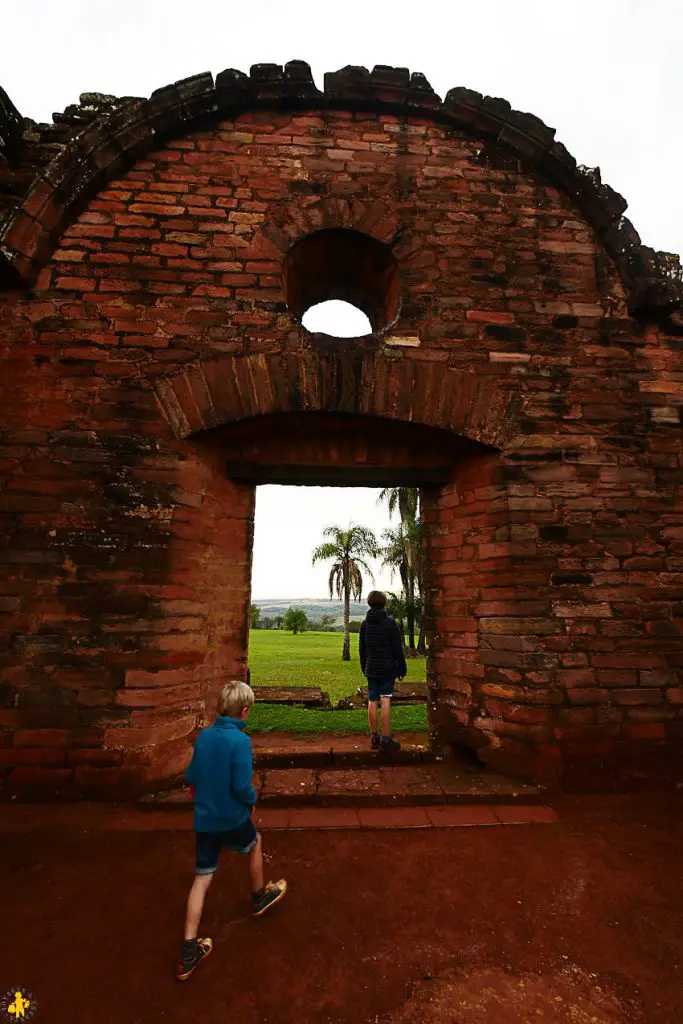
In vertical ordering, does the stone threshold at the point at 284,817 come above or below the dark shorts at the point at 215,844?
below

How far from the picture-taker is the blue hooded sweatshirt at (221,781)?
1981 mm

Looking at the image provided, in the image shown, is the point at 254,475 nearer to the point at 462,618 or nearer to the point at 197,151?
the point at 462,618

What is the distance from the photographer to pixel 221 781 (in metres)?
1.99

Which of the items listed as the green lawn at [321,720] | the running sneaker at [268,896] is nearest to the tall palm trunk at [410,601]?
the green lawn at [321,720]

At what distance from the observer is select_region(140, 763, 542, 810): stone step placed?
125 inches

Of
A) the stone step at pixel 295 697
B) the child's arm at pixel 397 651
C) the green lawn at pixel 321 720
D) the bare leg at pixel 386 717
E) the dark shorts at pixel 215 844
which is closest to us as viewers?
the dark shorts at pixel 215 844

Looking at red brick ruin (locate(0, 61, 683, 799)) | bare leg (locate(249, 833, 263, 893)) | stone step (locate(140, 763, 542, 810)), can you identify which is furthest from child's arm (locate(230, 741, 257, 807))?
red brick ruin (locate(0, 61, 683, 799))

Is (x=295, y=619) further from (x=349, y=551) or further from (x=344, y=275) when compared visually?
(x=344, y=275)

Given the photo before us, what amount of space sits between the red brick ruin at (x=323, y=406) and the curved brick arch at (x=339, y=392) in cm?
2

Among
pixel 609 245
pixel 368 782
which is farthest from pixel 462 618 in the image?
pixel 609 245

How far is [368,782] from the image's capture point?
11.1 feet

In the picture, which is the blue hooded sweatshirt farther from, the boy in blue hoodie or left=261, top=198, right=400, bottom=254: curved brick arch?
left=261, top=198, right=400, bottom=254: curved brick arch

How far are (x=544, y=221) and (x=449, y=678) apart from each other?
4334 mm

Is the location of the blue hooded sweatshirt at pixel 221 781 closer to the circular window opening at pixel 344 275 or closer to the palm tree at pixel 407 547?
the circular window opening at pixel 344 275
